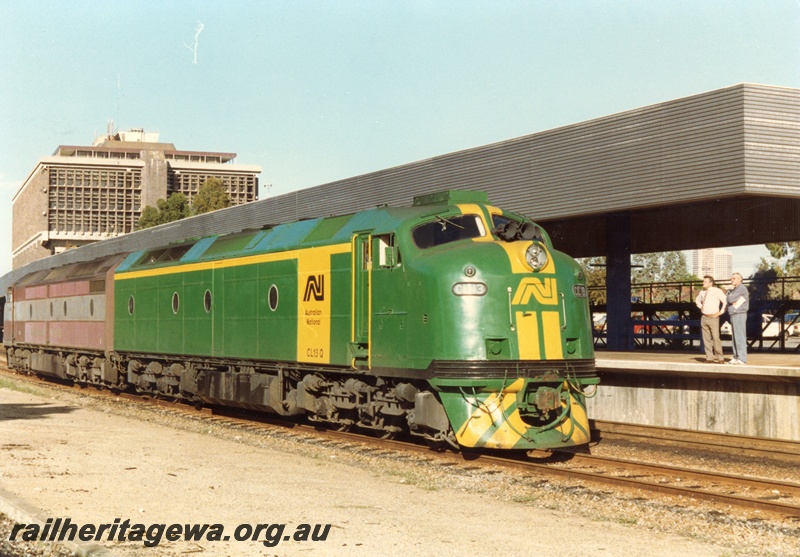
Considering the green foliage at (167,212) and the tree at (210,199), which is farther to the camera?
the green foliage at (167,212)

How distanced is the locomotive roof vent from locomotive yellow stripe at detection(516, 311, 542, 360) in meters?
2.54

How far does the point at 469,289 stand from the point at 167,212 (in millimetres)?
90282

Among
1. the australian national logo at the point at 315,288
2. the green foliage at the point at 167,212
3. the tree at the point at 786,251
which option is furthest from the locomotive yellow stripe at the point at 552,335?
the green foliage at the point at 167,212

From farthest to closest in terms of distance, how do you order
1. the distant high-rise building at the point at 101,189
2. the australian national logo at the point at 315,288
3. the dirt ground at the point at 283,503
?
the distant high-rise building at the point at 101,189
the australian national logo at the point at 315,288
the dirt ground at the point at 283,503

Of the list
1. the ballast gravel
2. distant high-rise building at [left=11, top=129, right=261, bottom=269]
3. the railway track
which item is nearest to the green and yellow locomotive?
the railway track

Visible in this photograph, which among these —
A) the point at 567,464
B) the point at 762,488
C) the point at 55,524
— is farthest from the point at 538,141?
the point at 55,524

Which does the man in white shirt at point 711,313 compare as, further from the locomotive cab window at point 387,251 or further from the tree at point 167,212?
the tree at point 167,212

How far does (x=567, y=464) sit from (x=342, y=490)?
14.8 ft

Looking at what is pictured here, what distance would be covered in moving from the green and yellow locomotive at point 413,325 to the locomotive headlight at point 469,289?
0.02 metres

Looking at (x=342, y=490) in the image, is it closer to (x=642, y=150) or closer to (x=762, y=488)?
(x=762, y=488)

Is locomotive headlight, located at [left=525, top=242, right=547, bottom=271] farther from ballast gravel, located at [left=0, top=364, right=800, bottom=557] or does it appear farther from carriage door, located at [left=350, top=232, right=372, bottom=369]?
ballast gravel, located at [left=0, top=364, right=800, bottom=557]

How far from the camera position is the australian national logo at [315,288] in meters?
16.3

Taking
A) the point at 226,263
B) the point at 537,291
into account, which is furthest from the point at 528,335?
the point at 226,263

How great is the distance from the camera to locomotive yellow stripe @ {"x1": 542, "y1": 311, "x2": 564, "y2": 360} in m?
13.8
